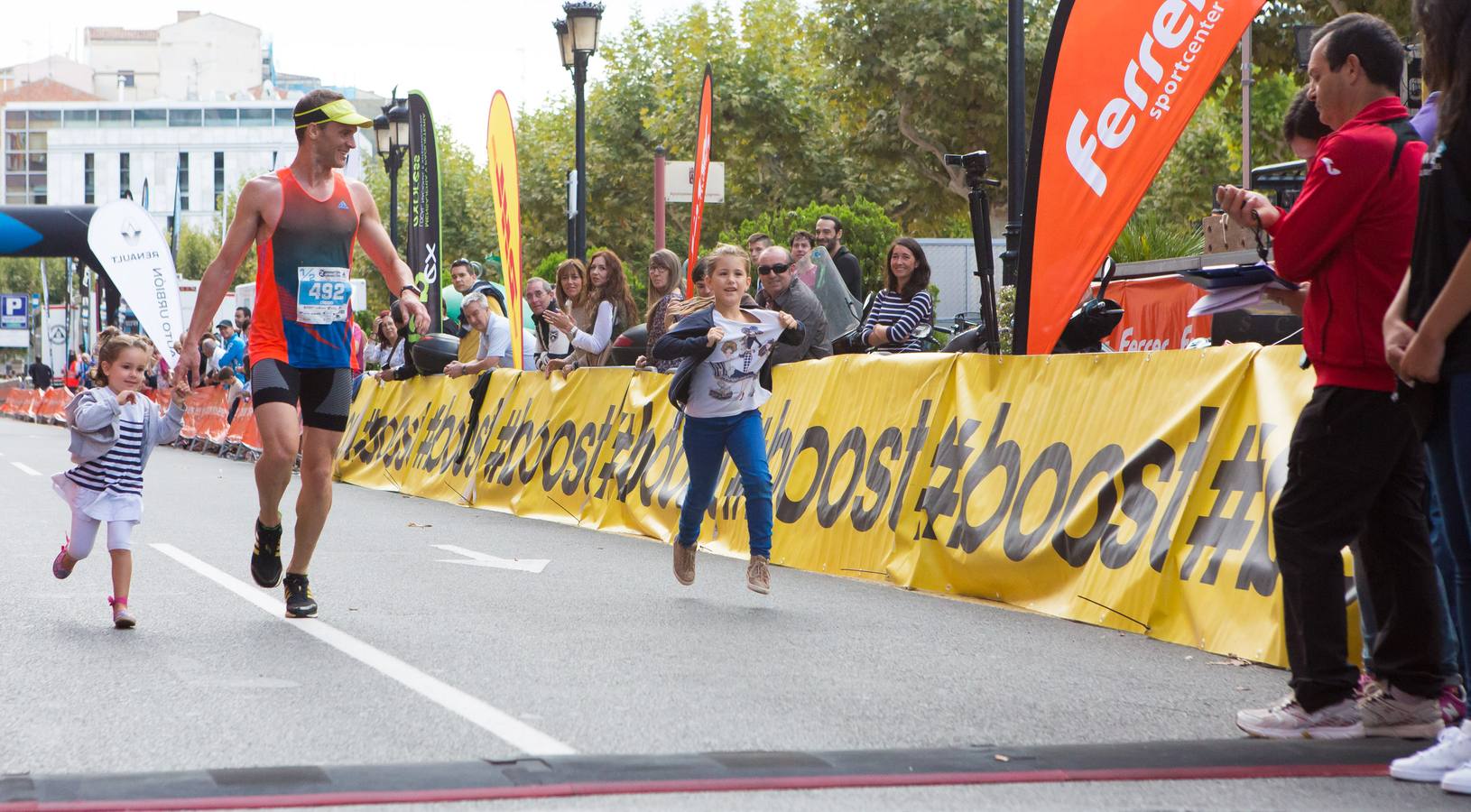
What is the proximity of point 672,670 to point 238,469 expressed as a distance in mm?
16319

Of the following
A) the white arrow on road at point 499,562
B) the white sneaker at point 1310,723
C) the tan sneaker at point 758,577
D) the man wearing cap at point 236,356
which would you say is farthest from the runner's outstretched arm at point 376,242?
the man wearing cap at point 236,356

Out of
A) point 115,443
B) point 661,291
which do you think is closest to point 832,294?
point 661,291

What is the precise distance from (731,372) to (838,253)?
5.95 meters

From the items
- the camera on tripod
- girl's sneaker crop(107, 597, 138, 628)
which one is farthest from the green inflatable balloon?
girl's sneaker crop(107, 597, 138, 628)

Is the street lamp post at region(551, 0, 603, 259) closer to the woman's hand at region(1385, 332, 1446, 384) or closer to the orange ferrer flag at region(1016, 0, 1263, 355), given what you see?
the orange ferrer flag at region(1016, 0, 1263, 355)

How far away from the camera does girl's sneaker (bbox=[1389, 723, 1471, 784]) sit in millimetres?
4574

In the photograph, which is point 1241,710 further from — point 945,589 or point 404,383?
point 404,383

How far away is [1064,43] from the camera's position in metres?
10.1

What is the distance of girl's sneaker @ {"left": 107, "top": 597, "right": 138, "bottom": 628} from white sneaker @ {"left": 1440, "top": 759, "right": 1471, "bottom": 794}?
5042 mm

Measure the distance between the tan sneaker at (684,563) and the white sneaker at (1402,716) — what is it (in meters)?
4.09

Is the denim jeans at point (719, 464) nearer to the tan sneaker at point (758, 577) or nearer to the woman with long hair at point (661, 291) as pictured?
the tan sneaker at point (758, 577)

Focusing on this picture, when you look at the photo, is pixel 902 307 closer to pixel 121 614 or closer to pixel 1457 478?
pixel 121 614

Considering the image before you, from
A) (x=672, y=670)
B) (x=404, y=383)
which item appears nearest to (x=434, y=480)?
(x=404, y=383)

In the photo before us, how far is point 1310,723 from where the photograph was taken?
17.1ft
